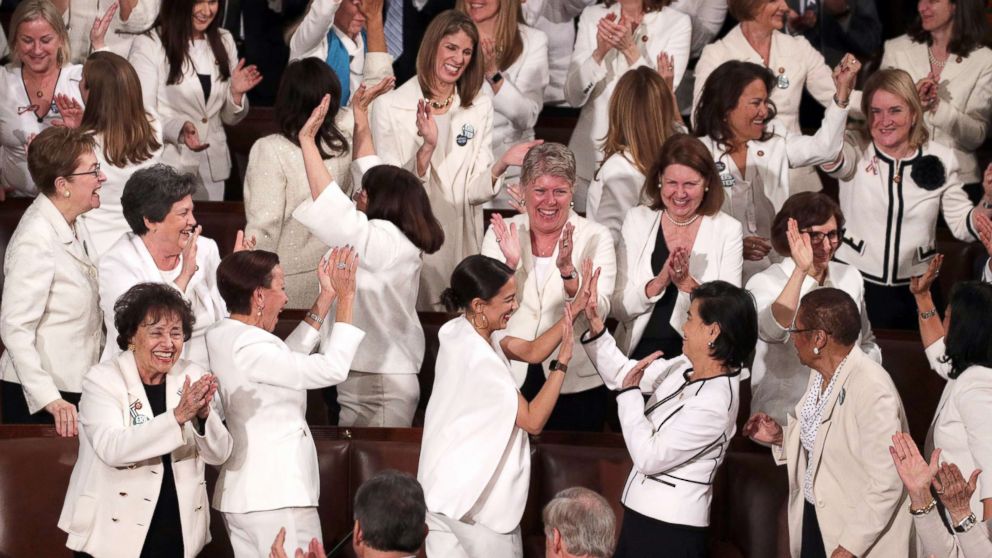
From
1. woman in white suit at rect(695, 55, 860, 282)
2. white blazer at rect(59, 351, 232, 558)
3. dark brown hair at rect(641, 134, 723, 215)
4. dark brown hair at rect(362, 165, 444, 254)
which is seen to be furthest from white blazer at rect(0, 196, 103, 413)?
woman in white suit at rect(695, 55, 860, 282)

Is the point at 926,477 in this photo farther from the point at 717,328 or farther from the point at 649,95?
the point at 649,95

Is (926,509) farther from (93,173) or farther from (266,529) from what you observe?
(93,173)

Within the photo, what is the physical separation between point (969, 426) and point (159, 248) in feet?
8.61

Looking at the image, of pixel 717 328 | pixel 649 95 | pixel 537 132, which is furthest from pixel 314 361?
pixel 537 132

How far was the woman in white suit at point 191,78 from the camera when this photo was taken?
20.9 ft

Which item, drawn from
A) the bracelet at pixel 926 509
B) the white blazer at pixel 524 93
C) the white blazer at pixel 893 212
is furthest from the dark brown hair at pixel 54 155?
the white blazer at pixel 893 212

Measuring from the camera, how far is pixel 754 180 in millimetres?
5938

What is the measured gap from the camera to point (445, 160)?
5977 mm

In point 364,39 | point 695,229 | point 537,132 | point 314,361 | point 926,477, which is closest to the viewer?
point 926,477

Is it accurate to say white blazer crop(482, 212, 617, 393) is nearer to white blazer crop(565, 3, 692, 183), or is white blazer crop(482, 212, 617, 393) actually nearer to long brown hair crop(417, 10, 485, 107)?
long brown hair crop(417, 10, 485, 107)

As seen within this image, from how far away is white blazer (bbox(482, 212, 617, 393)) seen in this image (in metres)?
5.21

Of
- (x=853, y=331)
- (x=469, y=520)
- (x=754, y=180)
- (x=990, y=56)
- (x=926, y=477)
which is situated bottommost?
(x=469, y=520)

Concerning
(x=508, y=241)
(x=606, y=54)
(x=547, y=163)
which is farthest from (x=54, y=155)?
(x=606, y=54)

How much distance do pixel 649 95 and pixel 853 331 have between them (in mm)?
1763
